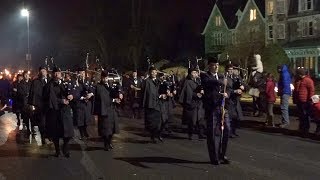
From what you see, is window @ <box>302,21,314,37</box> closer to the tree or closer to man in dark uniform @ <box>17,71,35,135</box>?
the tree

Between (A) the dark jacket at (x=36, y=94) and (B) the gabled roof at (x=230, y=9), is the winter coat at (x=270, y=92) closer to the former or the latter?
(A) the dark jacket at (x=36, y=94)

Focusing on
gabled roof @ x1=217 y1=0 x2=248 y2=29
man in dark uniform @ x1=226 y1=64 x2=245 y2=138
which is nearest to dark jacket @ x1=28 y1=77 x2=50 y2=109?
man in dark uniform @ x1=226 y1=64 x2=245 y2=138

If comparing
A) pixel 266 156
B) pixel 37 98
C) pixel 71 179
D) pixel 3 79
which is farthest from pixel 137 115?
pixel 71 179

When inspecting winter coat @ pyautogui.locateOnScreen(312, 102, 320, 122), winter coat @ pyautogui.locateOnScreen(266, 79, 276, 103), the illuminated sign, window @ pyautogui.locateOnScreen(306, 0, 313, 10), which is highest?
window @ pyautogui.locateOnScreen(306, 0, 313, 10)

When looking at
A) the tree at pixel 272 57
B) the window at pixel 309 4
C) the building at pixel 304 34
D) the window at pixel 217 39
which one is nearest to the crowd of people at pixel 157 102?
the tree at pixel 272 57

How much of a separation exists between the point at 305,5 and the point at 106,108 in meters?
42.4

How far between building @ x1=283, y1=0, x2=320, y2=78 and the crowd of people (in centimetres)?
3230

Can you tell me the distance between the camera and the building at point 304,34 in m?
48.4

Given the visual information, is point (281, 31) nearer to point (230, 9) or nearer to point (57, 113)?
point (230, 9)

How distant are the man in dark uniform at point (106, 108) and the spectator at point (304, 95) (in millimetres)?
5266

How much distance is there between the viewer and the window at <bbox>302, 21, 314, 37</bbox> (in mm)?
50438

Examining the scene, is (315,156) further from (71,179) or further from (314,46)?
(314,46)

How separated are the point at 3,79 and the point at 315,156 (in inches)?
659

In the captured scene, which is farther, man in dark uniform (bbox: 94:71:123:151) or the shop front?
the shop front
